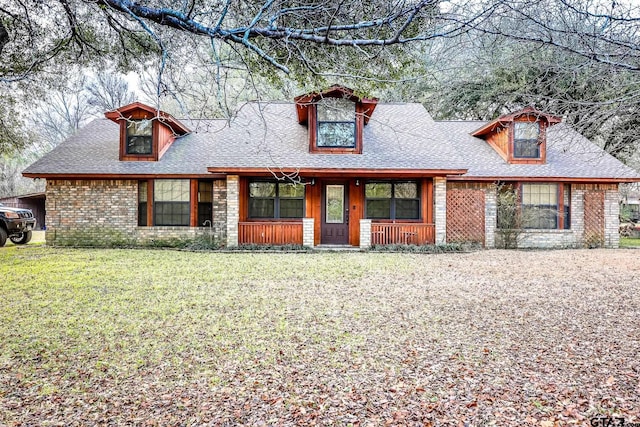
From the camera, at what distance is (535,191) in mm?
12805

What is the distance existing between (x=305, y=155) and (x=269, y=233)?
2720 mm

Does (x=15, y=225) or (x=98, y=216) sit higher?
(x=98, y=216)

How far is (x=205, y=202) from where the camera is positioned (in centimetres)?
1266

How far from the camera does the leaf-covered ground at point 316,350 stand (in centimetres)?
258

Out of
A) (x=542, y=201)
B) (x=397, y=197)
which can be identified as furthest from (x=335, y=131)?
(x=542, y=201)

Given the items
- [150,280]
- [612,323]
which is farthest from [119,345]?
[612,323]

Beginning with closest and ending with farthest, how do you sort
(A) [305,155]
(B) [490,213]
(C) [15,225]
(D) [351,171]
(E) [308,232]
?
(D) [351,171] < (E) [308,232] < (A) [305,155] < (C) [15,225] < (B) [490,213]

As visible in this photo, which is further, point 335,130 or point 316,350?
point 335,130

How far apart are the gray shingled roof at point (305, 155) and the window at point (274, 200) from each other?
3.12ft

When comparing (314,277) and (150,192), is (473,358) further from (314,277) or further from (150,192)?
(150,192)

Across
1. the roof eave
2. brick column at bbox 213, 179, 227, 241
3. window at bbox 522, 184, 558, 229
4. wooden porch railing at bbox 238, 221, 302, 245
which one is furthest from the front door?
window at bbox 522, 184, 558, 229

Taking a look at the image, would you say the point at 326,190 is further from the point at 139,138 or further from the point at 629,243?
the point at 629,243

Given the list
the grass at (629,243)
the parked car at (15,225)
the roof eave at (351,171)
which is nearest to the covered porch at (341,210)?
the roof eave at (351,171)

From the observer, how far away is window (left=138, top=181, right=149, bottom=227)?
1250 centimetres
